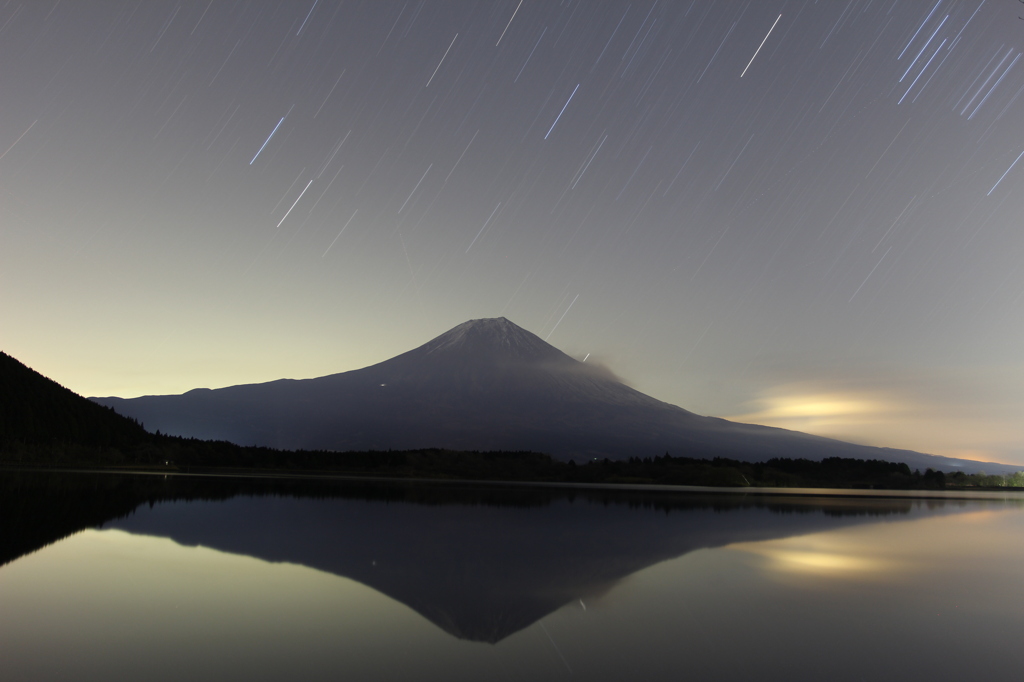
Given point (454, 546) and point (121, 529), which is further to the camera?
point (121, 529)

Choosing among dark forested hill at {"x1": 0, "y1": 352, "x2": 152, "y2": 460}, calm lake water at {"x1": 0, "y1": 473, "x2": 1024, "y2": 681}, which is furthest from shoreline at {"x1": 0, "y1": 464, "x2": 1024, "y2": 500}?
calm lake water at {"x1": 0, "y1": 473, "x2": 1024, "y2": 681}

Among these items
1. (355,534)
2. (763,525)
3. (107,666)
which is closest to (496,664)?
(107,666)

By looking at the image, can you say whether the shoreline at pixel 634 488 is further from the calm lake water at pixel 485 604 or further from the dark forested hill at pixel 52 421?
the calm lake water at pixel 485 604

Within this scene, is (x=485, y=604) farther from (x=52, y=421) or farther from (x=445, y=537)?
(x=52, y=421)

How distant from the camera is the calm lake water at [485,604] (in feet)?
25.0

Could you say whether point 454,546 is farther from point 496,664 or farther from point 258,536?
point 496,664

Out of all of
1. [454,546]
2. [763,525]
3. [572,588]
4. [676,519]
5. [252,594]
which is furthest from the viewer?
[676,519]

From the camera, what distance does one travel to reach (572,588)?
39.4 feet

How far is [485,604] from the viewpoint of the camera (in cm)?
1042

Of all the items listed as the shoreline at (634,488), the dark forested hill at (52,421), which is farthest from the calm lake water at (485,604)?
the dark forested hill at (52,421)

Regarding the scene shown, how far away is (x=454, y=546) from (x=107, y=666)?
1027 centimetres

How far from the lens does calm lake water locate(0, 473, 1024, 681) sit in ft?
25.0

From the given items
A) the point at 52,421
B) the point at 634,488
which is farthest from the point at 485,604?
the point at 52,421

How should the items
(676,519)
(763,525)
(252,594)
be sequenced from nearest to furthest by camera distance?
(252,594), (763,525), (676,519)
